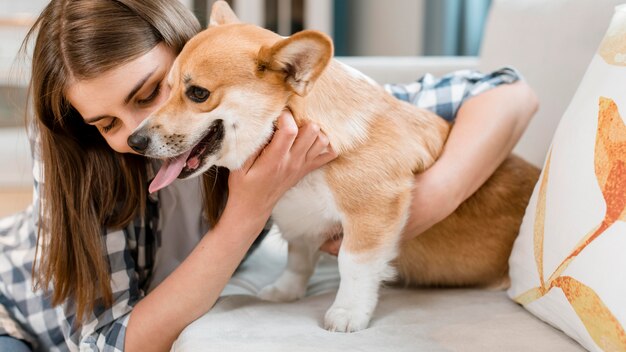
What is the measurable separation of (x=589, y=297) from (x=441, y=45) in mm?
2320

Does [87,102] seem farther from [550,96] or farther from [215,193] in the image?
[550,96]

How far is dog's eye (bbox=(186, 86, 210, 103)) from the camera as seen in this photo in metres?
0.99

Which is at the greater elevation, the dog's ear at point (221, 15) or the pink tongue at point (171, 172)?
the dog's ear at point (221, 15)

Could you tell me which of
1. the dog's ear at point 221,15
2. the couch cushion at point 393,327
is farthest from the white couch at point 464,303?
the dog's ear at point 221,15

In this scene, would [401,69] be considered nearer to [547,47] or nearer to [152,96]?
[547,47]

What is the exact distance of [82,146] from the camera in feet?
4.06

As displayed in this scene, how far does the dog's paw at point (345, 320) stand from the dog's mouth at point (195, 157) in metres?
0.33

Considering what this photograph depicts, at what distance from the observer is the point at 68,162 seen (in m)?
1.20

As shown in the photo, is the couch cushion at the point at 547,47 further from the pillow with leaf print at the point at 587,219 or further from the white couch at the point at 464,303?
the pillow with leaf print at the point at 587,219

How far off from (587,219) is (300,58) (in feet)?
1.52

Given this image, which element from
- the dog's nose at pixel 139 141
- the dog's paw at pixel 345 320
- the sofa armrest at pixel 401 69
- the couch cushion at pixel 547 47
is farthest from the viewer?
the sofa armrest at pixel 401 69

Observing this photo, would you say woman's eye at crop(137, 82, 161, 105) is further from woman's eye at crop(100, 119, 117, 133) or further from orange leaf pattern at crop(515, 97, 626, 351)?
orange leaf pattern at crop(515, 97, 626, 351)

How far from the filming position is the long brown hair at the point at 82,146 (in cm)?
106

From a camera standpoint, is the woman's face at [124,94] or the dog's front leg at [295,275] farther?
the dog's front leg at [295,275]
